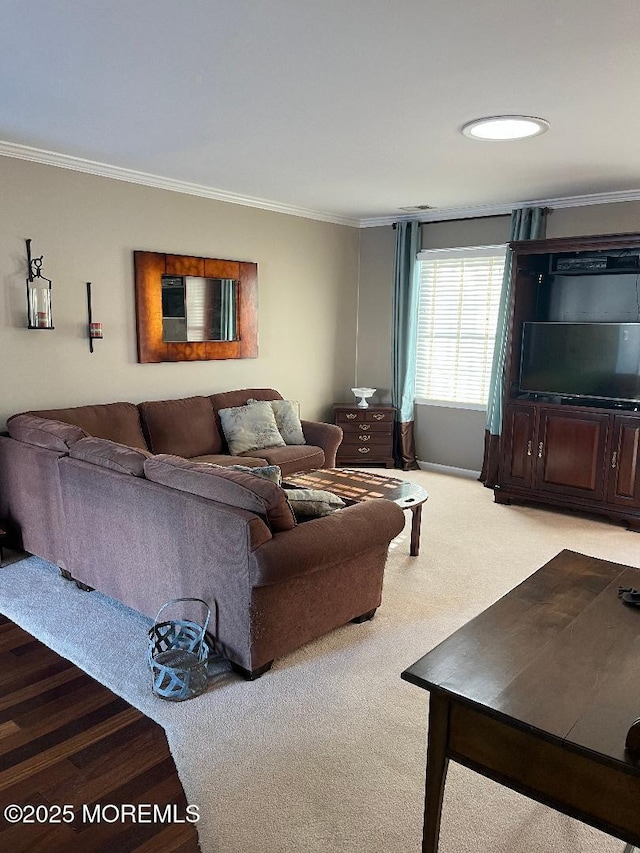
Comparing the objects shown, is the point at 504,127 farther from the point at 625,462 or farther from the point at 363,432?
the point at 363,432

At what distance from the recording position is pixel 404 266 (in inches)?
253

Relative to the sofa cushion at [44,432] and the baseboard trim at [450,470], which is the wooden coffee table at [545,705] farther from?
the baseboard trim at [450,470]

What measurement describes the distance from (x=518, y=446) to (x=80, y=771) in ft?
13.5

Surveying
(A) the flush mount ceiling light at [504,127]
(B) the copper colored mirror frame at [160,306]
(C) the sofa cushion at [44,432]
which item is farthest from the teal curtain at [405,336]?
(C) the sofa cushion at [44,432]

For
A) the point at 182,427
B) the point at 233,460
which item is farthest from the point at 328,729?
the point at 182,427

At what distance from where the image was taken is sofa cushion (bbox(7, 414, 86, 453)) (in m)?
3.53

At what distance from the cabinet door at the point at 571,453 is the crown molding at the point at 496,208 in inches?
69.1

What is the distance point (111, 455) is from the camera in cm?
317

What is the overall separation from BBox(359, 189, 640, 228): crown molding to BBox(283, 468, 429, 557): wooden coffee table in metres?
2.92

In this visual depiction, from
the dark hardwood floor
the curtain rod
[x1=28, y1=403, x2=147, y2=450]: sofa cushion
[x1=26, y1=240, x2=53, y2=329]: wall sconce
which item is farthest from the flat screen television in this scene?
the dark hardwood floor

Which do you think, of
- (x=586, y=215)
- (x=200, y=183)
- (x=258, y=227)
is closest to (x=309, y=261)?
(x=258, y=227)

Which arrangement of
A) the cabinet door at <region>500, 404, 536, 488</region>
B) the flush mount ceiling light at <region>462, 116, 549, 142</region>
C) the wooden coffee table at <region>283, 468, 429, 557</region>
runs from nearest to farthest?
1. the flush mount ceiling light at <region>462, 116, 549, 142</region>
2. the wooden coffee table at <region>283, 468, 429, 557</region>
3. the cabinet door at <region>500, 404, 536, 488</region>

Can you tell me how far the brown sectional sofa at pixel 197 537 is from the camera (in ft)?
8.52

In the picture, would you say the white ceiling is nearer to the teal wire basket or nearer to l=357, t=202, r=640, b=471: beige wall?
l=357, t=202, r=640, b=471: beige wall
